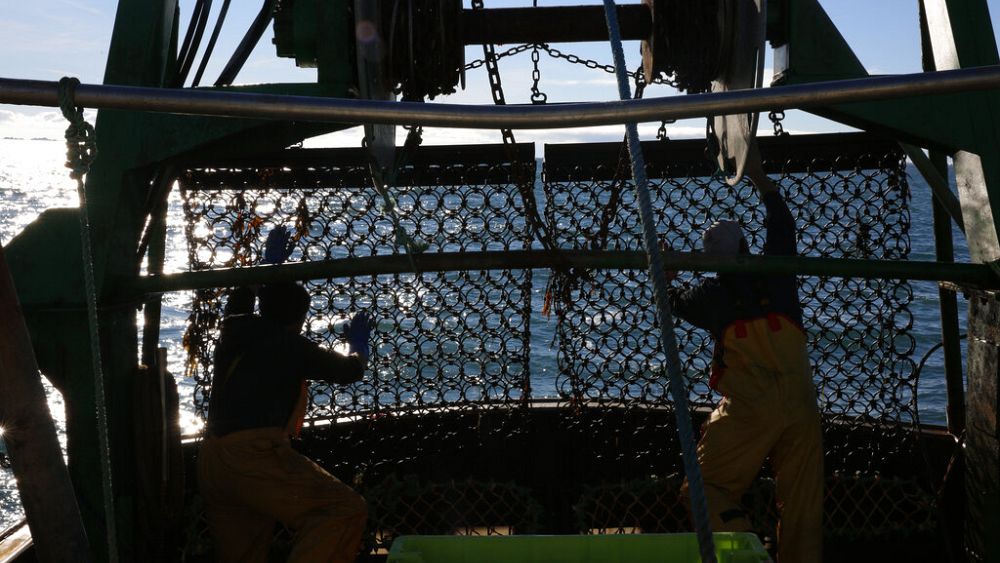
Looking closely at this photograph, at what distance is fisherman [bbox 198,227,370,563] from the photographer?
410cm

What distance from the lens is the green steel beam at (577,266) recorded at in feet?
12.7

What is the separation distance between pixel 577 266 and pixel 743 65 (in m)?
1.10

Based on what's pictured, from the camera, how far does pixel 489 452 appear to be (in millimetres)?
6117

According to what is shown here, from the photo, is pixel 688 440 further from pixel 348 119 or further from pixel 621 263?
pixel 621 263

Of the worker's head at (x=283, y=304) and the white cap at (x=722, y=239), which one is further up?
the white cap at (x=722, y=239)

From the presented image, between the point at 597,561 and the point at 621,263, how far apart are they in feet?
4.23

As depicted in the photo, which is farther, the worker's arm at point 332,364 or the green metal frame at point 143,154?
the worker's arm at point 332,364

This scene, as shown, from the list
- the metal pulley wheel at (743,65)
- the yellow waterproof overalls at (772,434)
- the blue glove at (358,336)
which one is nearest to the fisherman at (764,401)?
the yellow waterproof overalls at (772,434)

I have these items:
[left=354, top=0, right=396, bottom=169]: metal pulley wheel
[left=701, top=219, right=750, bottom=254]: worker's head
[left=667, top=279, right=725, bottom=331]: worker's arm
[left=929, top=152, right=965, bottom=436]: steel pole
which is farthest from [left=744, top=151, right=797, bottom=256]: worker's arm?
[left=354, top=0, right=396, bottom=169]: metal pulley wheel

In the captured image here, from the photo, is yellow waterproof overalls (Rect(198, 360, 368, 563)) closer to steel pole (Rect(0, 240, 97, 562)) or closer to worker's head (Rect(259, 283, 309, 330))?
worker's head (Rect(259, 283, 309, 330))

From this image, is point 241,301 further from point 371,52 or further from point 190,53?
point 371,52

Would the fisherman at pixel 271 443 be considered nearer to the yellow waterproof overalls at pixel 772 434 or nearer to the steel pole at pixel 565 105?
the yellow waterproof overalls at pixel 772 434

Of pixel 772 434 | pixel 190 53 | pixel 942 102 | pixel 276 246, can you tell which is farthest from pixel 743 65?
pixel 190 53

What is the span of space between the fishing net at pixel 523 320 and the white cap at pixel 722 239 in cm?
52
